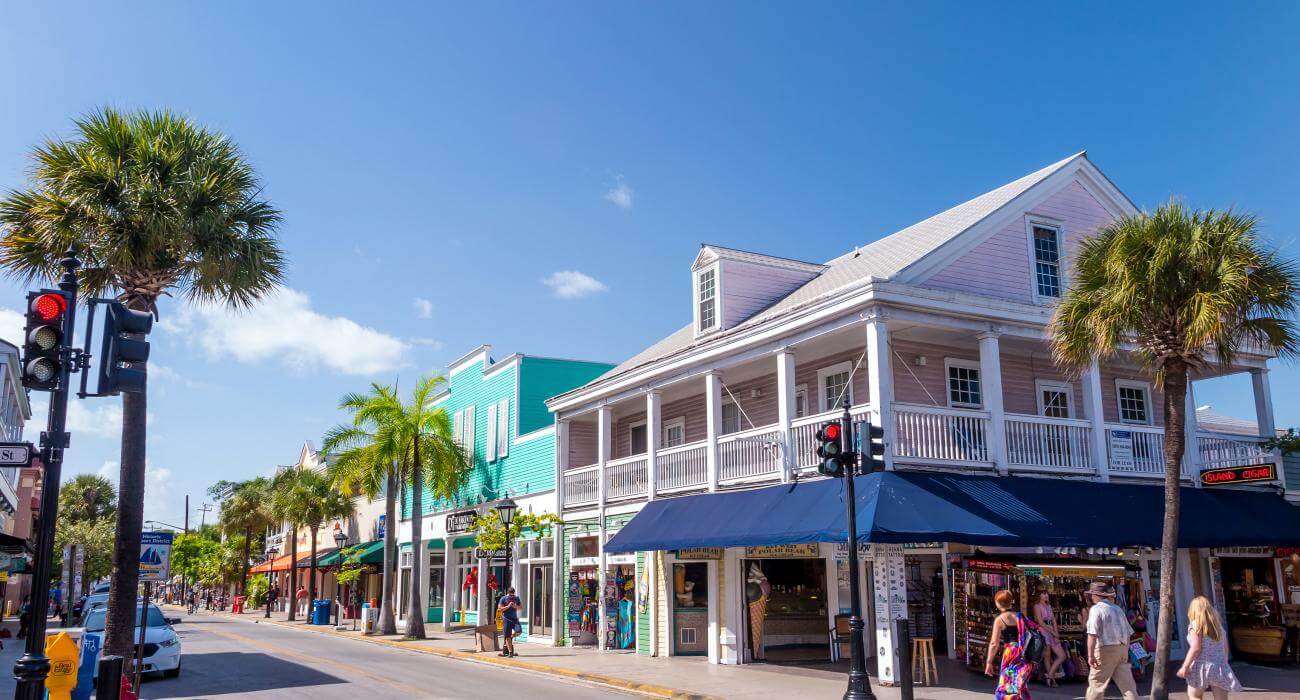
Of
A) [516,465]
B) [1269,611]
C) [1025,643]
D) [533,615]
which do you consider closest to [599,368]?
[516,465]

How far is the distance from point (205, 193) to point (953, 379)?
15018 mm

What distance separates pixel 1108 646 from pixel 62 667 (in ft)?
39.2

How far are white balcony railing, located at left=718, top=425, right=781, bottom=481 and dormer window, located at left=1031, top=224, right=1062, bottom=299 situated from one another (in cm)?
646

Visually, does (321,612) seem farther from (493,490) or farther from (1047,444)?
(1047,444)

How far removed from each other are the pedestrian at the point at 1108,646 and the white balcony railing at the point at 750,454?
7.59 metres

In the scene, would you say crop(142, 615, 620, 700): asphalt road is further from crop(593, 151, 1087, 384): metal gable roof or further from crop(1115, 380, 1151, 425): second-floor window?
crop(1115, 380, 1151, 425): second-floor window

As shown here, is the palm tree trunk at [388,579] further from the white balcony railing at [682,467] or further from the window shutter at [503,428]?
the white balcony railing at [682,467]

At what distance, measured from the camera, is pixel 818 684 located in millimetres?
16359

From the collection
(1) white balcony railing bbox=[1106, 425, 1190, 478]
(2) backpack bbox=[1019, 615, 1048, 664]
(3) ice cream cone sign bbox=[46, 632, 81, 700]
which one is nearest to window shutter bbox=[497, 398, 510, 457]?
(1) white balcony railing bbox=[1106, 425, 1190, 478]

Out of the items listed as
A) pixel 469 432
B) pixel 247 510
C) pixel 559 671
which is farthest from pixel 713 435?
pixel 247 510

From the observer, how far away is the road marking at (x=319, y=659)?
16.6 m

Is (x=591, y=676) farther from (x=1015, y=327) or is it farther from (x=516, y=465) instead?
(x=516, y=465)

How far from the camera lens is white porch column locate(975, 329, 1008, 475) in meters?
17.2

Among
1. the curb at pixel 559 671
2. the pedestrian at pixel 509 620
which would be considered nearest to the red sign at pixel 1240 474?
the curb at pixel 559 671
